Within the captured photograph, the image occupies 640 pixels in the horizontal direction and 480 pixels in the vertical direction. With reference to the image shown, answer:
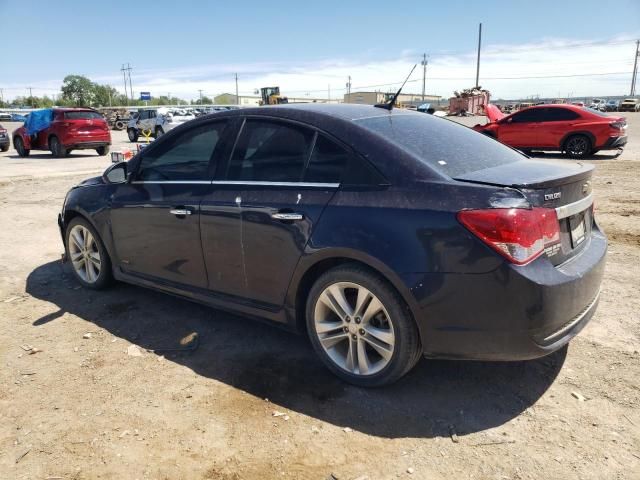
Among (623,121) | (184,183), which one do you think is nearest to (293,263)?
(184,183)

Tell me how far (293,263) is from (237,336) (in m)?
1.05

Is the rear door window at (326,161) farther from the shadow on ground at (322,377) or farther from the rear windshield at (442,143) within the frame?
the shadow on ground at (322,377)

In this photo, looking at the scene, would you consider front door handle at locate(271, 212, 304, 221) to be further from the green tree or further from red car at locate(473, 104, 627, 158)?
the green tree

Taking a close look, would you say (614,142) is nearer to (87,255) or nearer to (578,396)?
(578,396)

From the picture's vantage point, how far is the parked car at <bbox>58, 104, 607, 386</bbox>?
254cm

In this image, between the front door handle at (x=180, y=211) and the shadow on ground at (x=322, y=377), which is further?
the front door handle at (x=180, y=211)

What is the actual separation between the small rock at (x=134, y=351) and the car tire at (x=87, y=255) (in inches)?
46.4

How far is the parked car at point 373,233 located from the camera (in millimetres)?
2543

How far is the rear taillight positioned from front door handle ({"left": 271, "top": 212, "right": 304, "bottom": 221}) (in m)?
0.98

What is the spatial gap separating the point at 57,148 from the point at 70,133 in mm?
968

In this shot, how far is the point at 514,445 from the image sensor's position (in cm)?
251

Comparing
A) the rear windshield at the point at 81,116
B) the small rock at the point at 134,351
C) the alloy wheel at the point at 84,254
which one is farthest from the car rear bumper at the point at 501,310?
the rear windshield at the point at 81,116

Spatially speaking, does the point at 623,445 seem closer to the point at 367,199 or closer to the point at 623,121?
the point at 367,199

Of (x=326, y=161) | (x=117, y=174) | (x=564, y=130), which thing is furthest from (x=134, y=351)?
(x=564, y=130)
